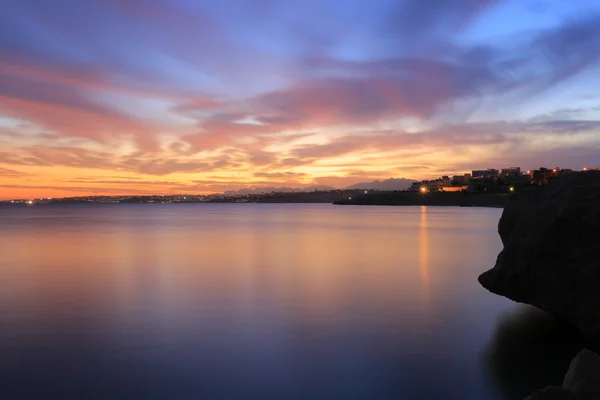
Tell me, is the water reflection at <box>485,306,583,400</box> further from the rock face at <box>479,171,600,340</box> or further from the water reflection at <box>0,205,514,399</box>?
the rock face at <box>479,171,600,340</box>

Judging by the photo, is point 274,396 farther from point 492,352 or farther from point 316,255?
point 316,255

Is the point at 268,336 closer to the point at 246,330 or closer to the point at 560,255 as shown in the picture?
the point at 246,330

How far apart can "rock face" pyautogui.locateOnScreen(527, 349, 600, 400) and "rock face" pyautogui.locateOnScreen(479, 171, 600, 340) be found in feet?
15.3

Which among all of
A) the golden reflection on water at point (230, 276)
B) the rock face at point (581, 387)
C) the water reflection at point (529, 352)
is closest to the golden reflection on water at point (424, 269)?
the golden reflection on water at point (230, 276)

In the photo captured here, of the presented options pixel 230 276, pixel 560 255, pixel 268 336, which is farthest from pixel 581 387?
pixel 230 276

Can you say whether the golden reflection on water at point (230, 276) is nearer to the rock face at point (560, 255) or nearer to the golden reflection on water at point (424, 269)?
the golden reflection on water at point (424, 269)

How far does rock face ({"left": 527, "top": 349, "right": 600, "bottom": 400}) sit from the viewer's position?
17.4 feet

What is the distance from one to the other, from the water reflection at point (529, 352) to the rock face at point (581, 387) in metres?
3.05

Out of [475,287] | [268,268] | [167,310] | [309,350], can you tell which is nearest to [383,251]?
[268,268]

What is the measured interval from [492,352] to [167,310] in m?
9.91

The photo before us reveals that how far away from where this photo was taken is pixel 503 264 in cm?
1263

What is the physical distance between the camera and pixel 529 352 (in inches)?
407

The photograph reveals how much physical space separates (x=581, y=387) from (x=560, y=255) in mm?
6234

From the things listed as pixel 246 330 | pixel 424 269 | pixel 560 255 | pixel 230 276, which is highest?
pixel 560 255
